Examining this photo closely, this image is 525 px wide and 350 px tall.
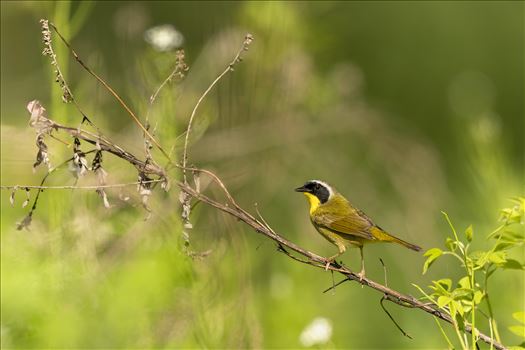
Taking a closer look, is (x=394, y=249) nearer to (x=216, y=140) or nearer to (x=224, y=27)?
(x=216, y=140)

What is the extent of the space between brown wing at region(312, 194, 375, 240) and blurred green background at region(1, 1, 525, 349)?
13.2 inches

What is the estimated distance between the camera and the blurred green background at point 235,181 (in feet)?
12.0

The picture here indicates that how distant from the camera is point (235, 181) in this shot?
3943 millimetres

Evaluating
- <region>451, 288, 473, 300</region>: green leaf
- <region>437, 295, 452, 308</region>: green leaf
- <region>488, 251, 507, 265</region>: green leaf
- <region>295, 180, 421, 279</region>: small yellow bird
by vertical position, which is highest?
<region>295, 180, 421, 279</region>: small yellow bird

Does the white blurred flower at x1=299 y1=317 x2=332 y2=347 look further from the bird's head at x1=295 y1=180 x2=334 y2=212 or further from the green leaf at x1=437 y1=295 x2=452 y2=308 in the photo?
the green leaf at x1=437 y1=295 x2=452 y2=308

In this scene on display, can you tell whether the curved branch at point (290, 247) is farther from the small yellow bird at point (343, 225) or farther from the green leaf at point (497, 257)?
the small yellow bird at point (343, 225)

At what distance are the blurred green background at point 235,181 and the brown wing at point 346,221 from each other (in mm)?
336

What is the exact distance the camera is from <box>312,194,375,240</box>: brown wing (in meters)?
3.56

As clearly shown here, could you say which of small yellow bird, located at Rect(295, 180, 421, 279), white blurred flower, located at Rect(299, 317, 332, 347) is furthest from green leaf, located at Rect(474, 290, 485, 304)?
white blurred flower, located at Rect(299, 317, 332, 347)

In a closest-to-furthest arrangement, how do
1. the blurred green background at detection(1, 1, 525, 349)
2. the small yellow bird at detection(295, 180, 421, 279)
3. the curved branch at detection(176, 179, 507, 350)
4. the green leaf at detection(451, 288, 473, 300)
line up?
the curved branch at detection(176, 179, 507, 350) < the green leaf at detection(451, 288, 473, 300) < the small yellow bird at detection(295, 180, 421, 279) < the blurred green background at detection(1, 1, 525, 349)

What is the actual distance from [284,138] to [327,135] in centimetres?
91

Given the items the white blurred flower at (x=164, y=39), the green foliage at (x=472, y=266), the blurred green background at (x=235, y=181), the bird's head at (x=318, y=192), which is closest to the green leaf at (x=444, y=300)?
the green foliage at (x=472, y=266)

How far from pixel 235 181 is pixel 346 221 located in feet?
1.80

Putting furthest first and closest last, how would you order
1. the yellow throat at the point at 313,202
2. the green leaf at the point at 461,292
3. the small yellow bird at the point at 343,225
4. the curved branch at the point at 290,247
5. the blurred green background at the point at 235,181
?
the yellow throat at the point at 313,202 → the blurred green background at the point at 235,181 → the small yellow bird at the point at 343,225 → the green leaf at the point at 461,292 → the curved branch at the point at 290,247
